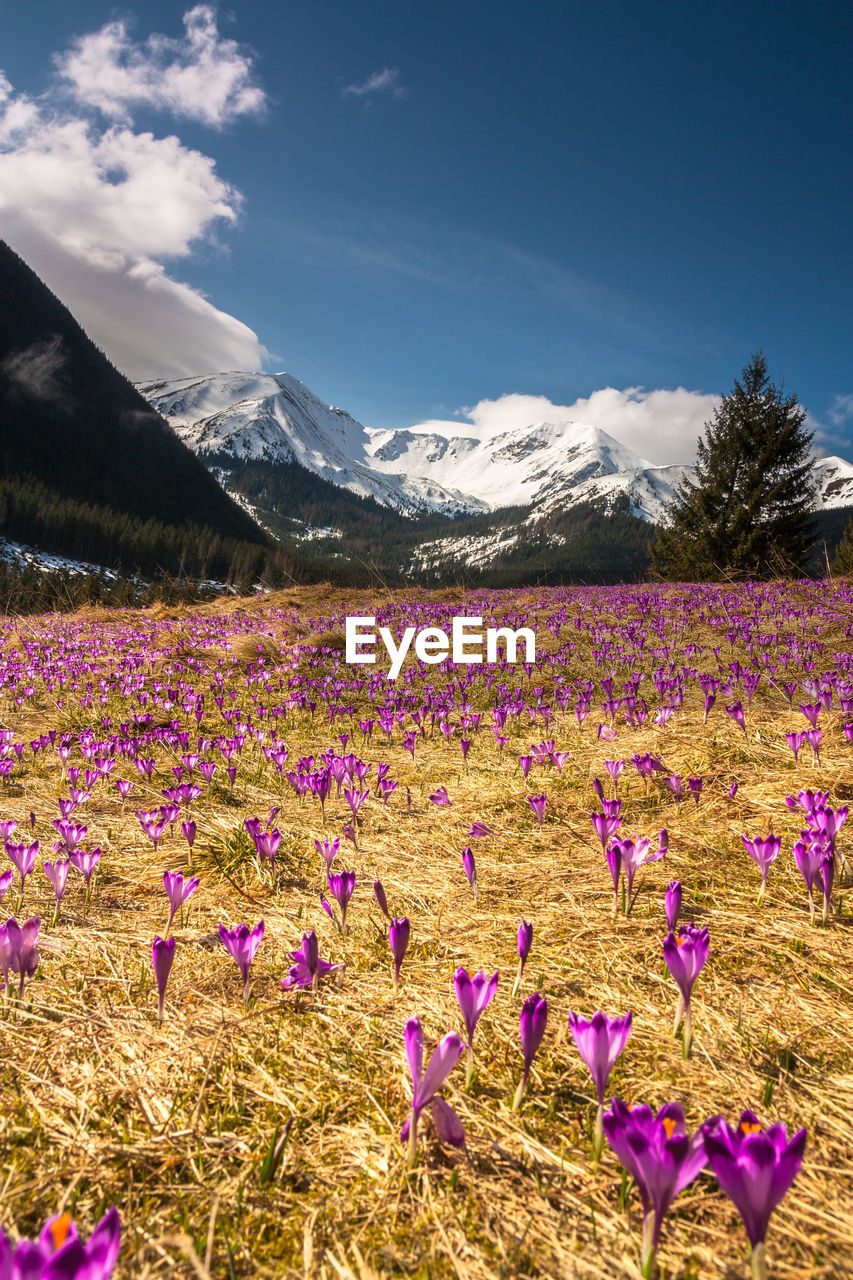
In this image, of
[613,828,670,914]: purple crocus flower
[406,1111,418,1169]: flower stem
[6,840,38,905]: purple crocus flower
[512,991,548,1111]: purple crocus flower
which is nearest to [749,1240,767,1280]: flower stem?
[512,991,548,1111]: purple crocus flower

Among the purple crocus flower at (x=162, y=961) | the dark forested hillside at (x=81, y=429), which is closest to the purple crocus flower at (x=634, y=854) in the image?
the purple crocus flower at (x=162, y=961)

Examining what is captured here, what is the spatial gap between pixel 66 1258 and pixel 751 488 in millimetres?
35551

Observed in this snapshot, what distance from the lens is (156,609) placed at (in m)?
18.9

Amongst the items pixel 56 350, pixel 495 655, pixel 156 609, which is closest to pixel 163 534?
pixel 56 350

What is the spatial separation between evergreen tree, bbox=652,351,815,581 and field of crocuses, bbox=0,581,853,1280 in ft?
94.1

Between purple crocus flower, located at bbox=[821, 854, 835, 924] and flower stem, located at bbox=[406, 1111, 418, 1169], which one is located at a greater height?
purple crocus flower, located at bbox=[821, 854, 835, 924]

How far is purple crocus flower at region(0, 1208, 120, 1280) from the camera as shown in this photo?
74 cm

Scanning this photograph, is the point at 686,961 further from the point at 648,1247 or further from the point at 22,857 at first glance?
the point at 22,857

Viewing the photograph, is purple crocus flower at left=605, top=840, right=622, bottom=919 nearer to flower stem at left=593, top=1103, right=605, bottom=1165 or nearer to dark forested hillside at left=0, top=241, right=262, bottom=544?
flower stem at left=593, top=1103, right=605, bottom=1165

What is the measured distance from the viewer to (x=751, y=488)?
1198 inches

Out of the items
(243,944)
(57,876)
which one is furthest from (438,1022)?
(57,876)

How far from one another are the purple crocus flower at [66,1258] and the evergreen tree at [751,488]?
31404mm

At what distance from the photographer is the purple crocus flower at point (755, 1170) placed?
3.01ft

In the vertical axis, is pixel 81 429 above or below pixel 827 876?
above
